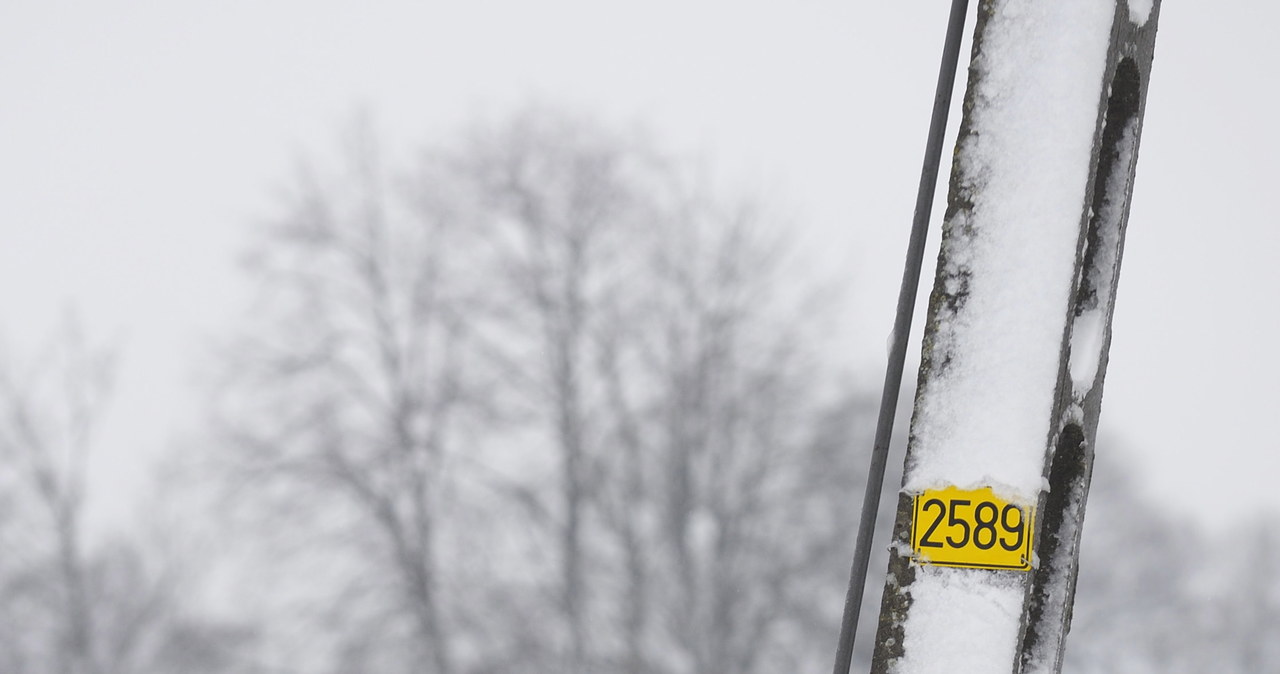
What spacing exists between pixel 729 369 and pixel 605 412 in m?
1.40

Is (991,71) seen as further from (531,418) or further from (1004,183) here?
(531,418)

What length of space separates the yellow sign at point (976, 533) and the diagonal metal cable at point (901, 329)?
15cm

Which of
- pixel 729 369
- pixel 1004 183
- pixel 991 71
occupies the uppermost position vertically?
pixel 991 71

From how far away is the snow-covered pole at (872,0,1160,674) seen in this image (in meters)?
1.85

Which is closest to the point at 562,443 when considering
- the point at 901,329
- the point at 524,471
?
the point at 524,471

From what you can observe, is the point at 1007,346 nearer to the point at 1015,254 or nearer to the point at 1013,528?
the point at 1015,254

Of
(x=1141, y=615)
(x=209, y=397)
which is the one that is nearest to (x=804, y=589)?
(x=209, y=397)

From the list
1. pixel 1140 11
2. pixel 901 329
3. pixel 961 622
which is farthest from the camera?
pixel 901 329

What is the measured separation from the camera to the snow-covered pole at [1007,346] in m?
1.85

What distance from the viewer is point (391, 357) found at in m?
15.8

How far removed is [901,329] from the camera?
2.13 metres

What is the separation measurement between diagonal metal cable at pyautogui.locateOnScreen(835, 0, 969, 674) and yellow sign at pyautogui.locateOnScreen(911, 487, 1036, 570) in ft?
0.50

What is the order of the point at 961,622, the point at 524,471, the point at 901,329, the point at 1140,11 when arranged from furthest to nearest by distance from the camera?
the point at 524,471, the point at 901,329, the point at 1140,11, the point at 961,622

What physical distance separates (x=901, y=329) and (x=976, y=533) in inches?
15.5
